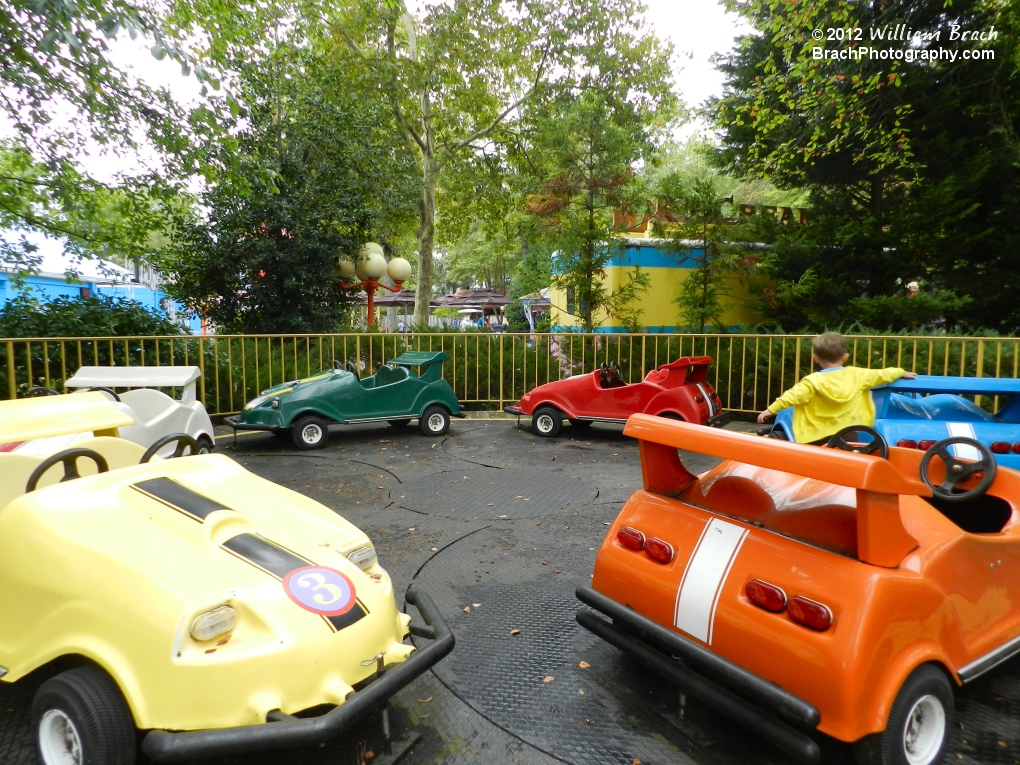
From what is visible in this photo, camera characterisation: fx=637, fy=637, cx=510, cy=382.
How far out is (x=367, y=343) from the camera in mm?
10367

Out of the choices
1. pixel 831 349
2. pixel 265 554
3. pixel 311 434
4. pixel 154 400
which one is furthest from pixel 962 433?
pixel 154 400

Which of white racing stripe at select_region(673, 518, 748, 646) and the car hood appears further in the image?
white racing stripe at select_region(673, 518, 748, 646)

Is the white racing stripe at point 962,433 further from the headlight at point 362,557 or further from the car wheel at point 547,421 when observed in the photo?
the car wheel at point 547,421

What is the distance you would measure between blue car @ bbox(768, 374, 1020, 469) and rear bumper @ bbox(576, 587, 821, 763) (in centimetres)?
269

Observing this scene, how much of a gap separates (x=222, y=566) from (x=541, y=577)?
7.12ft

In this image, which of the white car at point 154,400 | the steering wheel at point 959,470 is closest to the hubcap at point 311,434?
the white car at point 154,400

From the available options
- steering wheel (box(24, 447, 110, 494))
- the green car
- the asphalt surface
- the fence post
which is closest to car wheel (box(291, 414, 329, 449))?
the green car

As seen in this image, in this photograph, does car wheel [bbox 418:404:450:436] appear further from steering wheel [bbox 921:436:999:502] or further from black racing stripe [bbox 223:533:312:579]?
steering wheel [bbox 921:436:999:502]

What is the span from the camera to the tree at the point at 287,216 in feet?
36.8

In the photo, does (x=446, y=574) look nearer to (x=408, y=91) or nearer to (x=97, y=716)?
(x=97, y=716)

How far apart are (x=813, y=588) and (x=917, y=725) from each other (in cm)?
61

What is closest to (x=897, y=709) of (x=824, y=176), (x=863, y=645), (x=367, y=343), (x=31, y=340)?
(x=863, y=645)

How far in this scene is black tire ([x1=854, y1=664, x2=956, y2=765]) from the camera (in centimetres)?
198

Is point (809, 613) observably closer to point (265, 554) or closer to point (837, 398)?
point (265, 554)
